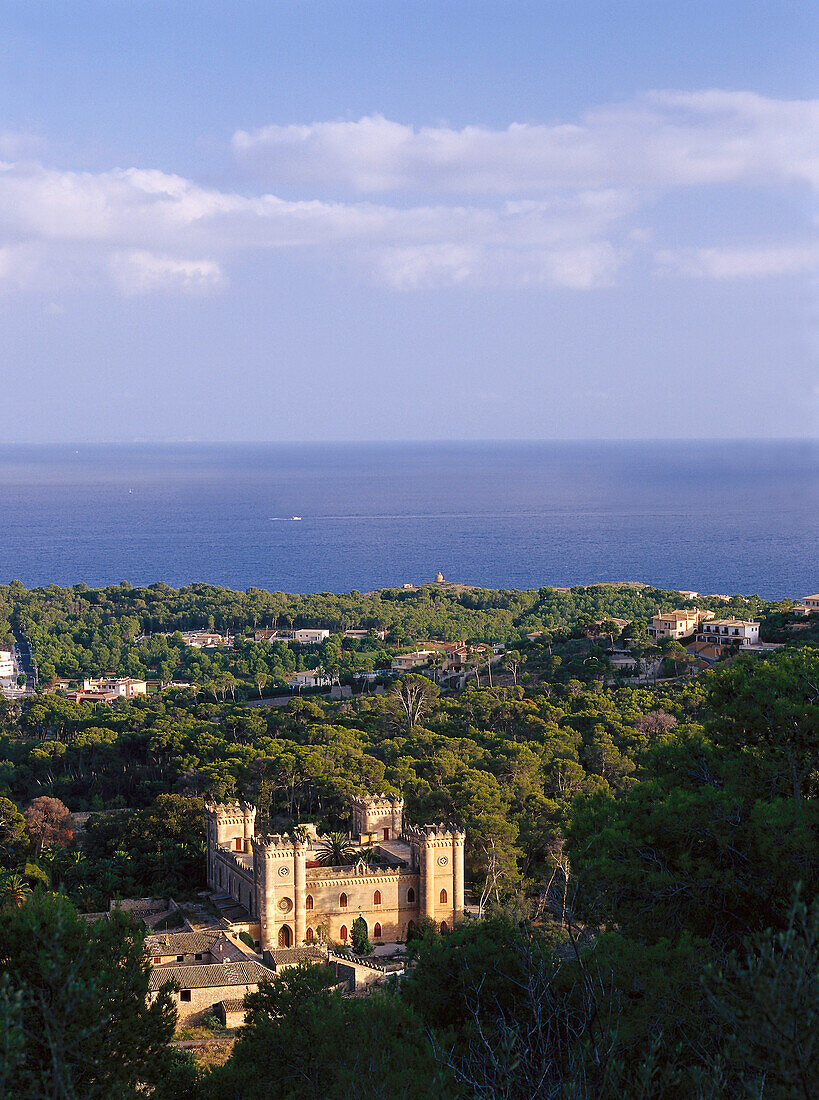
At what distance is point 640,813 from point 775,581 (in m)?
78.0

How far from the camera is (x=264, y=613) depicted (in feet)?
215

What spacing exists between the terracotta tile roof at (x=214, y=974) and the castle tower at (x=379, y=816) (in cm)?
618

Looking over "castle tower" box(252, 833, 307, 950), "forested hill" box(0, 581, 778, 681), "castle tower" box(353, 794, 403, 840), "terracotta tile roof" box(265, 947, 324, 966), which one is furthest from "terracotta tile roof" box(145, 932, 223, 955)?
"forested hill" box(0, 581, 778, 681)

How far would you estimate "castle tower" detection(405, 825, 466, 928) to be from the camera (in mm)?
22094

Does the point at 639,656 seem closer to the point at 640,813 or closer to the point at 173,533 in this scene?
the point at 640,813

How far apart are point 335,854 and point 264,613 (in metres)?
43.1

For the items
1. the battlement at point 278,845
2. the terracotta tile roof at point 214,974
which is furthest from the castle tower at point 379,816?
the terracotta tile roof at point 214,974

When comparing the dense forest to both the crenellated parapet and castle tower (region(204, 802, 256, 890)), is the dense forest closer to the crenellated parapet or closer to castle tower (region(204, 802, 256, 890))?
castle tower (region(204, 802, 256, 890))

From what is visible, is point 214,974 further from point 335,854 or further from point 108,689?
point 108,689

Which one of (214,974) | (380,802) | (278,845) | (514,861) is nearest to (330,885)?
(278,845)

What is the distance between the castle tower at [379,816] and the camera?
24500 millimetres

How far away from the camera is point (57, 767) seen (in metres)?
32.2

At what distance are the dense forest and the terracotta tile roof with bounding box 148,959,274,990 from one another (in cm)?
265

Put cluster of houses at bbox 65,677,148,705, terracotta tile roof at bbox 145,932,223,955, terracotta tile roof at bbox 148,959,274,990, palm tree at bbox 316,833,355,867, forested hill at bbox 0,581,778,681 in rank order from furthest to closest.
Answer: forested hill at bbox 0,581,778,681
cluster of houses at bbox 65,677,148,705
palm tree at bbox 316,833,355,867
terracotta tile roof at bbox 145,932,223,955
terracotta tile roof at bbox 148,959,274,990
